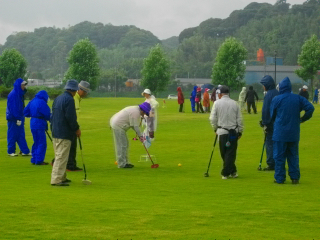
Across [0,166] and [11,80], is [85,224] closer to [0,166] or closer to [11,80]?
[0,166]

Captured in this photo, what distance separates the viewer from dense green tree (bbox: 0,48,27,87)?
108 metres

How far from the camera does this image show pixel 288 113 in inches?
574

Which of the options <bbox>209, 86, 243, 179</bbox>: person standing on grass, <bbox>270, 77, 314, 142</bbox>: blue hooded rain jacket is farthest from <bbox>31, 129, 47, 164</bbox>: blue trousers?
<bbox>270, 77, 314, 142</bbox>: blue hooded rain jacket

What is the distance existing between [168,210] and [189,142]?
Result: 621 inches

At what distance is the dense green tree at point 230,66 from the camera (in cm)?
10731

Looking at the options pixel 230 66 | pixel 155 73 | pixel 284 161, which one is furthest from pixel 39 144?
pixel 230 66

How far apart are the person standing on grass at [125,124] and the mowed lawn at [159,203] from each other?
44 cm

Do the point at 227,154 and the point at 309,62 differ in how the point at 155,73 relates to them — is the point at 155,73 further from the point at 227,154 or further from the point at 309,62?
the point at 227,154

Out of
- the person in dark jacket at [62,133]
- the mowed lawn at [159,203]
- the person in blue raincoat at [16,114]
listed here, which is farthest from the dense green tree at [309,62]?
the person in dark jacket at [62,133]

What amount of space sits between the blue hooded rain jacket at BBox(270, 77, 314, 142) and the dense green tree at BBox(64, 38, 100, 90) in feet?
300

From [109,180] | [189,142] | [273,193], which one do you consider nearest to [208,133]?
[189,142]

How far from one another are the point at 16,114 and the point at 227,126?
301 inches

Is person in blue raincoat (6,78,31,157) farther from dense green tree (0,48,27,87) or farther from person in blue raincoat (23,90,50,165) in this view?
dense green tree (0,48,27,87)

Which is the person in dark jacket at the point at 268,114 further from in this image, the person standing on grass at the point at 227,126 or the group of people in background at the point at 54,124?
the group of people in background at the point at 54,124
